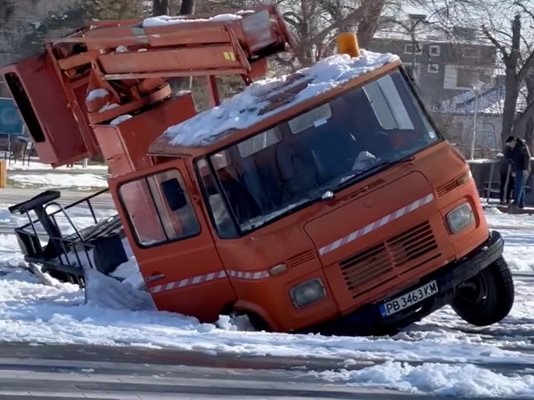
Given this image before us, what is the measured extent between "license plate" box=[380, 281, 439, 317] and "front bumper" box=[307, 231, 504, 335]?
3cm

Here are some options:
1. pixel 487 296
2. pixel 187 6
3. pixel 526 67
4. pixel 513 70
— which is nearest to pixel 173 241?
pixel 487 296

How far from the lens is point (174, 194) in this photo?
12320 millimetres

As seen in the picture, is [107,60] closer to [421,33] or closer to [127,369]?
[127,369]

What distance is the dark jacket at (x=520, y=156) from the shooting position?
33.8m

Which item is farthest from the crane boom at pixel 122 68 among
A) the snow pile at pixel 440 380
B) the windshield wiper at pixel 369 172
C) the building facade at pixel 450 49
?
the building facade at pixel 450 49

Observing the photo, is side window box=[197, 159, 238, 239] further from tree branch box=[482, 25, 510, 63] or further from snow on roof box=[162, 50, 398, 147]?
tree branch box=[482, 25, 510, 63]

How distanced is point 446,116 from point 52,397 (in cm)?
6270

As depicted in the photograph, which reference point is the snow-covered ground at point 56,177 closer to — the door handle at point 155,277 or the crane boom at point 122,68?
the crane boom at point 122,68

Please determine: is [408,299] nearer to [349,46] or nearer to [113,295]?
[349,46]

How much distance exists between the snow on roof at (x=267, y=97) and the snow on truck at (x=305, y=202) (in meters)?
0.02

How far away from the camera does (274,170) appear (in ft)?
39.4

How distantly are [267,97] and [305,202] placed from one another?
4.03 feet

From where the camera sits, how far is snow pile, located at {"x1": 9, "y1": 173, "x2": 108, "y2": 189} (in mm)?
39906

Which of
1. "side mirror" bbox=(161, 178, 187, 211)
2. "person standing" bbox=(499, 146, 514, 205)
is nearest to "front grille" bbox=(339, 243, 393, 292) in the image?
"side mirror" bbox=(161, 178, 187, 211)
